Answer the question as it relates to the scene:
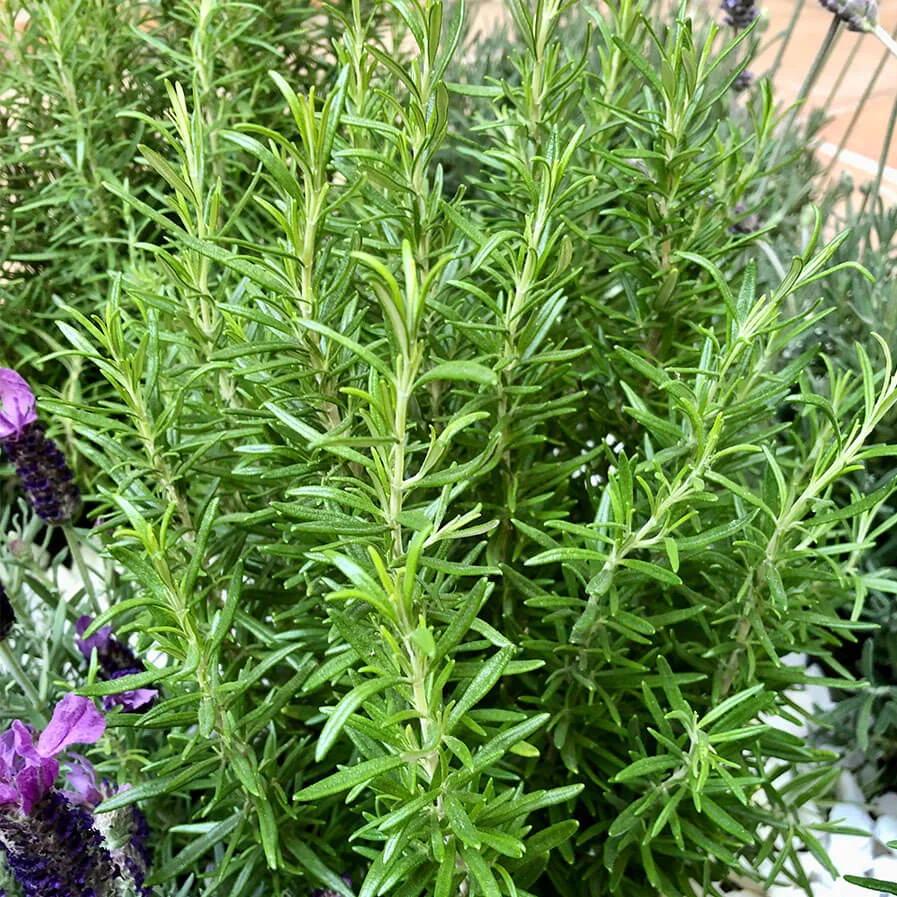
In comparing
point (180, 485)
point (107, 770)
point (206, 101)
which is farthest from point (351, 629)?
point (206, 101)

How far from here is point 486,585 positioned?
327 mm

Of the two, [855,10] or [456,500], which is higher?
[855,10]

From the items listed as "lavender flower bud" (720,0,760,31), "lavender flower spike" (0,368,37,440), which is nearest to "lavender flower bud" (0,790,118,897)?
"lavender flower spike" (0,368,37,440)

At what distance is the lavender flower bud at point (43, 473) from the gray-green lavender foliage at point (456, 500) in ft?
0.24

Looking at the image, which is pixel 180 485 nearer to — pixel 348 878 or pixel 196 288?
pixel 196 288

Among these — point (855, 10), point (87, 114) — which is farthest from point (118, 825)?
point (855, 10)

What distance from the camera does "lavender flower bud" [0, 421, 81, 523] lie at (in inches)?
20.8

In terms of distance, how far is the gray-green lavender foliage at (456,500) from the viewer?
33cm

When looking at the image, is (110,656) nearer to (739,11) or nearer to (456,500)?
(456,500)

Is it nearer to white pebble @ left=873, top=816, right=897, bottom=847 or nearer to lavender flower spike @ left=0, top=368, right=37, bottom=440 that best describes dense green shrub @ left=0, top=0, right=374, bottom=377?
lavender flower spike @ left=0, top=368, right=37, bottom=440

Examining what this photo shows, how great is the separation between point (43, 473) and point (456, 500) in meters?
0.26

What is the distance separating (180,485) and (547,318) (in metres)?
0.19

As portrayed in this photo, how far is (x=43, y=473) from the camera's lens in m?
0.55

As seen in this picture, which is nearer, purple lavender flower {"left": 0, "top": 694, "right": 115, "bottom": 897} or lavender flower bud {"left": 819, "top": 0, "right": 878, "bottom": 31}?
purple lavender flower {"left": 0, "top": 694, "right": 115, "bottom": 897}
